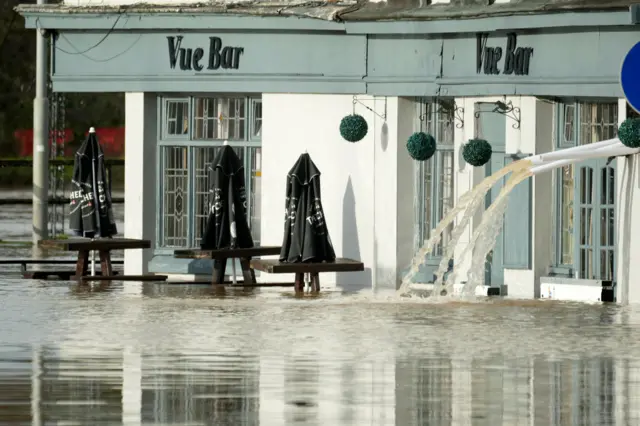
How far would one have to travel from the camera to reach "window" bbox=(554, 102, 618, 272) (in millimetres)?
Answer: 28625

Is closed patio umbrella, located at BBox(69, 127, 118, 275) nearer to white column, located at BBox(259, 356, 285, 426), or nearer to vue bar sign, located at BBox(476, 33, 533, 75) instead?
vue bar sign, located at BBox(476, 33, 533, 75)

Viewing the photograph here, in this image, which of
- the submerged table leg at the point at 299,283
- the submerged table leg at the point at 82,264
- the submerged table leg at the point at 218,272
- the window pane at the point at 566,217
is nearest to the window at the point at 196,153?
the submerged table leg at the point at 218,272

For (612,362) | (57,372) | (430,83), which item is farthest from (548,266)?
(57,372)

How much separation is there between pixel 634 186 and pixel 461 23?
358cm

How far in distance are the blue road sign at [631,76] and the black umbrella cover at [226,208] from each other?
447 inches

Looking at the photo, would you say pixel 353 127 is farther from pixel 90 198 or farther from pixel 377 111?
pixel 90 198

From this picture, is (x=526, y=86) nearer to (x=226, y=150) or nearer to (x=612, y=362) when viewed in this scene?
(x=226, y=150)

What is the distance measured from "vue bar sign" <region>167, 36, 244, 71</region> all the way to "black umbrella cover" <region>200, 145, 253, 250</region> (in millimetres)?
2576

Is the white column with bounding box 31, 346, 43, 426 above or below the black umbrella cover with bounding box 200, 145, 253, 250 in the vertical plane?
below

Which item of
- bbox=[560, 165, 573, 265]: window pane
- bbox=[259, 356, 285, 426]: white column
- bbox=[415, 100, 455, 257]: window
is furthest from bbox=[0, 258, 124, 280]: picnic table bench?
bbox=[259, 356, 285, 426]: white column

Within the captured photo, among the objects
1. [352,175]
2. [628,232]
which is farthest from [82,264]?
[628,232]

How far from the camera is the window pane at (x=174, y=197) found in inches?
1331

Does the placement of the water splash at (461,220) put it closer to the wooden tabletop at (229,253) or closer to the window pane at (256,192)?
the wooden tabletop at (229,253)

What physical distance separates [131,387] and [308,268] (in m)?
11.5
